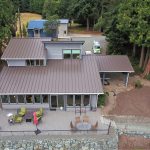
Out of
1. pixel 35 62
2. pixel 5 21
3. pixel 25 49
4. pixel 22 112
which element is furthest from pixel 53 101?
pixel 5 21

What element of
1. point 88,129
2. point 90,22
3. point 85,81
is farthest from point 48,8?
point 88,129

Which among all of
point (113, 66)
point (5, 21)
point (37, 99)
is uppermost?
point (5, 21)

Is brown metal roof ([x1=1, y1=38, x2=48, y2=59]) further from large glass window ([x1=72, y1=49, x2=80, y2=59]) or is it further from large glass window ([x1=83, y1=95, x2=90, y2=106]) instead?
large glass window ([x1=83, y1=95, x2=90, y2=106])

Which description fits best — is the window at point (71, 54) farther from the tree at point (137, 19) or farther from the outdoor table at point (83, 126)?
the outdoor table at point (83, 126)

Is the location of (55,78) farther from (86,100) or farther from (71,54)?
(71,54)

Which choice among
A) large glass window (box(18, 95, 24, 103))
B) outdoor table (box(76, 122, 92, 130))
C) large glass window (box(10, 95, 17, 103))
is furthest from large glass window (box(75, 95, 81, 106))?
large glass window (box(10, 95, 17, 103))

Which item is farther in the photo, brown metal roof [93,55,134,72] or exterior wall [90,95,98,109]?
brown metal roof [93,55,134,72]
